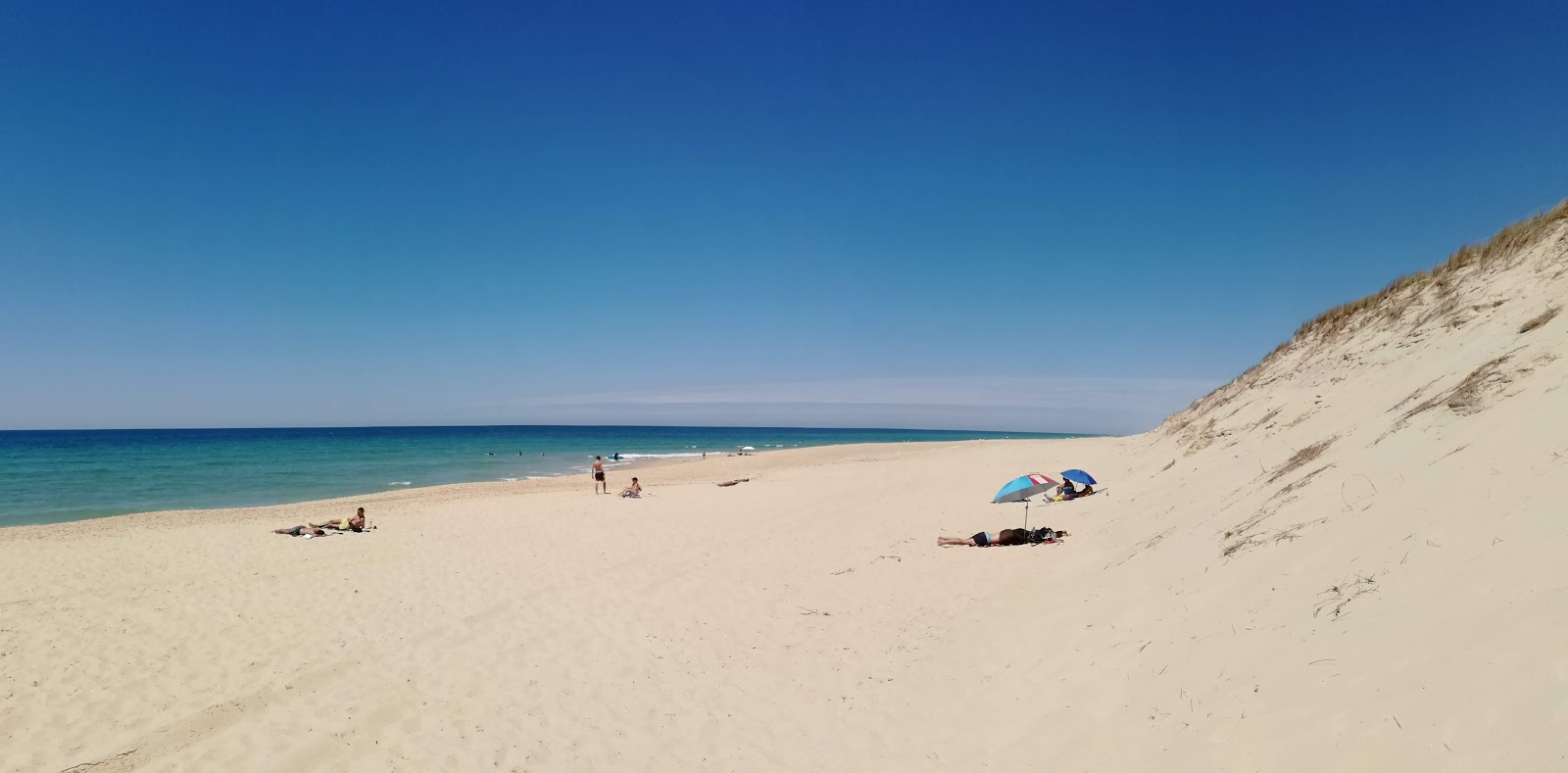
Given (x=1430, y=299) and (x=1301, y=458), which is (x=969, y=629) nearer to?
(x=1301, y=458)

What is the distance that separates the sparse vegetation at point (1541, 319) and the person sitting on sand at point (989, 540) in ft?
24.2

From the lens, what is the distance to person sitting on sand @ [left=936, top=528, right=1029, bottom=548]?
41.7 feet

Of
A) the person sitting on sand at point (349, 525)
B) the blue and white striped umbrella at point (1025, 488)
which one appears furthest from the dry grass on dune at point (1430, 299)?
the person sitting on sand at point (349, 525)

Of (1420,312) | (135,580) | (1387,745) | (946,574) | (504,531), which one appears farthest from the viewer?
(504,531)

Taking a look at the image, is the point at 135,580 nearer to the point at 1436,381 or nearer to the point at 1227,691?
the point at 1227,691

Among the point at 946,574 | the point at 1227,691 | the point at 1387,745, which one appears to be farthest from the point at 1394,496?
the point at 946,574

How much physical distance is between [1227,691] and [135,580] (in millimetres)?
16631

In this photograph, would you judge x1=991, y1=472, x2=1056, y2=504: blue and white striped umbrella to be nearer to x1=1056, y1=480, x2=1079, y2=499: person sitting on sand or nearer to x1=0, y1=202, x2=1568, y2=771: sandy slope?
x1=1056, y1=480, x2=1079, y2=499: person sitting on sand

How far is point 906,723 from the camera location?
20.7ft

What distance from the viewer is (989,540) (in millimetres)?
13141

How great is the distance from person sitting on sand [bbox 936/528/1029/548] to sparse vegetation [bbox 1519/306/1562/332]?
7385 mm

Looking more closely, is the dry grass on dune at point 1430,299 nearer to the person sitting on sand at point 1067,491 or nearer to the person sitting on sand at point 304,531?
the person sitting on sand at point 1067,491

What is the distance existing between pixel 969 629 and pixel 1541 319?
8.55m

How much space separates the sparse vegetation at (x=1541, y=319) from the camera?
8.73 metres
